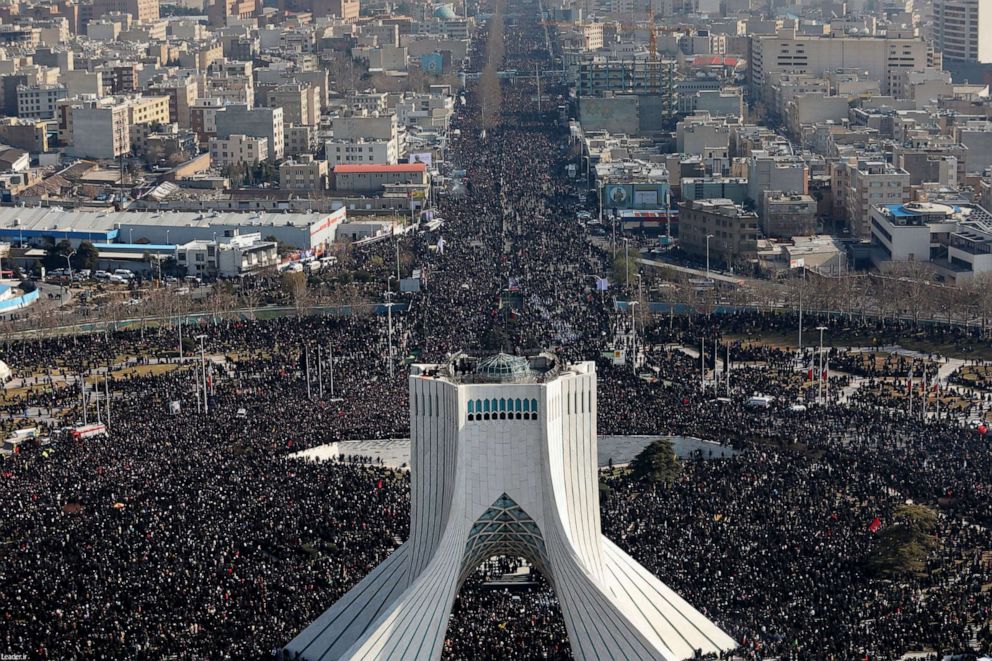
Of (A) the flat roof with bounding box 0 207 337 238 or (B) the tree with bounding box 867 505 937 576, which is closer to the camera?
(B) the tree with bounding box 867 505 937 576

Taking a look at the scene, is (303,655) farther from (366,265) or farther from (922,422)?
(366,265)

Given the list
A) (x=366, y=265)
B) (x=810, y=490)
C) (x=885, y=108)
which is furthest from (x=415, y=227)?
(x=810, y=490)

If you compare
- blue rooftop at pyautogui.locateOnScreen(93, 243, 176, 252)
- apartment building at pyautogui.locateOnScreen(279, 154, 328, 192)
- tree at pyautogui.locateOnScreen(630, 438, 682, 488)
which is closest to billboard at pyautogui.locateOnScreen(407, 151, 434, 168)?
apartment building at pyautogui.locateOnScreen(279, 154, 328, 192)

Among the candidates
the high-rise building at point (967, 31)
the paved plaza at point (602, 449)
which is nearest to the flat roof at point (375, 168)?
the paved plaza at point (602, 449)

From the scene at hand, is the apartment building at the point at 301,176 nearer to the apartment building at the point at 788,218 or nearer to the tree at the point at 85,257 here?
the tree at the point at 85,257

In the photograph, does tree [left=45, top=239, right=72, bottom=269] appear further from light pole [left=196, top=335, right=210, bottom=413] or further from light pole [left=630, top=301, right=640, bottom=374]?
light pole [left=630, top=301, right=640, bottom=374]

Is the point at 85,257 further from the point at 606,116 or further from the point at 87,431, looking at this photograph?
the point at 606,116

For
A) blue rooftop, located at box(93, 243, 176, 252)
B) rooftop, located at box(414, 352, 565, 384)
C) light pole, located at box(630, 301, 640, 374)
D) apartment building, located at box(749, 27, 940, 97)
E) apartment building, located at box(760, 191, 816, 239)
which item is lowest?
light pole, located at box(630, 301, 640, 374)
